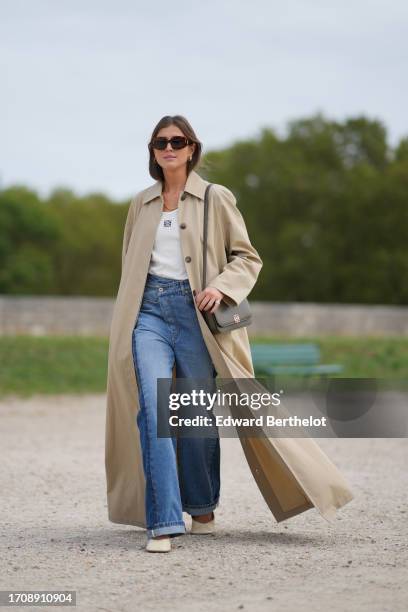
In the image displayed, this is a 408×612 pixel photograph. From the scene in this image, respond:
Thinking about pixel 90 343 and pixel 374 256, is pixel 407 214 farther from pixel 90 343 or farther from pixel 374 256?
pixel 90 343

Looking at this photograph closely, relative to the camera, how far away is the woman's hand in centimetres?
526

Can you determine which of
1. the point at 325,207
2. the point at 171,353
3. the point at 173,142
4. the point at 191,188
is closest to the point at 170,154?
the point at 173,142

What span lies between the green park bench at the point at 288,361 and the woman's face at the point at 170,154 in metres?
12.3

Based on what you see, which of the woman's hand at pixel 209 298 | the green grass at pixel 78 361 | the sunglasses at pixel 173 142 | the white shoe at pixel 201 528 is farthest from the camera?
the green grass at pixel 78 361

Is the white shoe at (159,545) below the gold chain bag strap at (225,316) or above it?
below

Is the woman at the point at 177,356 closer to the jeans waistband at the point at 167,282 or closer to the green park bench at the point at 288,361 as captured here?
the jeans waistband at the point at 167,282

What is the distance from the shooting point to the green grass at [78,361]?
1864cm

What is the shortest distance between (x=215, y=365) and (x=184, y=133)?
1.17m

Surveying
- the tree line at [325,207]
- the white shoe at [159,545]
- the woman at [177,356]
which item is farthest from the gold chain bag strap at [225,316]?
the tree line at [325,207]

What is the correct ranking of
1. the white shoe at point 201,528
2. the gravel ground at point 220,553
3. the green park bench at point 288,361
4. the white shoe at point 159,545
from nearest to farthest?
the gravel ground at point 220,553 → the white shoe at point 159,545 → the white shoe at point 201,528 → the green park bench at point 288,361

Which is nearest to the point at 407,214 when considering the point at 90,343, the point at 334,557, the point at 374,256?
the point at 374,256

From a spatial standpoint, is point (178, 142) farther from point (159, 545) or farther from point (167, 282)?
point (159, 545)

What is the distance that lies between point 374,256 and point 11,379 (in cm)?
3433

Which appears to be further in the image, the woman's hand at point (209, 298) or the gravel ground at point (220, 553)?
the woman's hand at point (209, 298)
